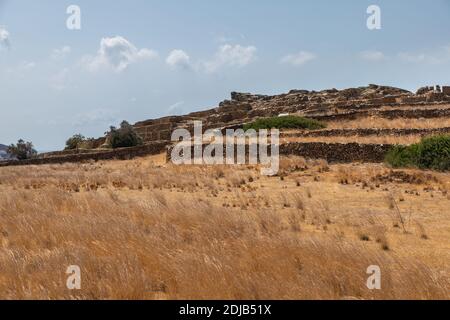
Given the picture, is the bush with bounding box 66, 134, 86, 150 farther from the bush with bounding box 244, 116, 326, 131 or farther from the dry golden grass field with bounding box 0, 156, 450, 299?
the dry golden grass field with bounding box 0, 156, 450, 299

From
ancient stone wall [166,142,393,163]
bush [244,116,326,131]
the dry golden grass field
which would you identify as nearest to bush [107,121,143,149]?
bush [244,116,326,131]

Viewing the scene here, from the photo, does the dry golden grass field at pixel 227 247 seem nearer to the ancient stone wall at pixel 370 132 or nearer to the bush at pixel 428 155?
the bush at pixel 428 155

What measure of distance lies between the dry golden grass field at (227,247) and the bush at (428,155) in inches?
185

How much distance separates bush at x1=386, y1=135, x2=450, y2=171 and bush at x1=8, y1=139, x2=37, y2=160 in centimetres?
3616

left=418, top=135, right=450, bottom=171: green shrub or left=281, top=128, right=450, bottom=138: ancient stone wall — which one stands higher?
left=281, top=128, right=450, bottom=138: ancient stone wall

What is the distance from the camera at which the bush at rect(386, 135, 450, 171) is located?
16.7m

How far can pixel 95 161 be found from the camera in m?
32.2

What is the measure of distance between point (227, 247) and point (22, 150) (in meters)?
43.0

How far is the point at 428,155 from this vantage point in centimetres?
1711

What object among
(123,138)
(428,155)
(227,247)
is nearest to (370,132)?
(428,155)

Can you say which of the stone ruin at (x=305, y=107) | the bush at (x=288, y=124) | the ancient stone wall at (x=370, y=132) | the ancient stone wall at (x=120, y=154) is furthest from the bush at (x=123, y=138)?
the ancient stone wall at (x=370, y=132)
